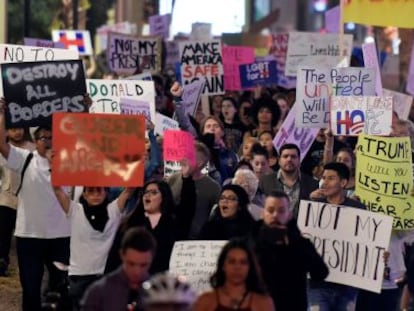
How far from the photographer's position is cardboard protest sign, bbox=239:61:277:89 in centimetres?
2348

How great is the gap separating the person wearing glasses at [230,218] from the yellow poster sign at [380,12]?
6319mm

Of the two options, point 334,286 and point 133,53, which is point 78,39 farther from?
point 334,286

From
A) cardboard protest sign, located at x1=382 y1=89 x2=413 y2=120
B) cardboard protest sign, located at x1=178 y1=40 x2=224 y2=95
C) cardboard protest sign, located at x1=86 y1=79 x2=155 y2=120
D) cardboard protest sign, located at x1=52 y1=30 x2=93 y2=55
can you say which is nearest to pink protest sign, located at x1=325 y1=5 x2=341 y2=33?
cardboard protest sign, located at x1=52 y1=30 x2=93 y2=55

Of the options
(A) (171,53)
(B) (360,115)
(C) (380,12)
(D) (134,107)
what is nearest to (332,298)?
(B) (360,115)

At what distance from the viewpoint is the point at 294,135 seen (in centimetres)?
1623

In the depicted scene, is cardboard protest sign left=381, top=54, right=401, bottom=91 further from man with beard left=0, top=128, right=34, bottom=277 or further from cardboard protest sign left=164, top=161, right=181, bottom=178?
cardboard protest sign left=164, top=161, right=181, bottom=178

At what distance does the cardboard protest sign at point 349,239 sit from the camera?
12.1m

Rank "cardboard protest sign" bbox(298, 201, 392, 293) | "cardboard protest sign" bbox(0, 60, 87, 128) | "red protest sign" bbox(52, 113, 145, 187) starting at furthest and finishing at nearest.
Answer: "cardboard protest sign" bbox(0, 60, 87, 128) < "cardboard protest sign" bbox(298, 201, 392, 293) < "red protest sign" bbox(52, 113, 145, 187)

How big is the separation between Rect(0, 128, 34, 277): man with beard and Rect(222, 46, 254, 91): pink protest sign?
768 centimetres

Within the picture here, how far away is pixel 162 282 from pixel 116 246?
11.5ft

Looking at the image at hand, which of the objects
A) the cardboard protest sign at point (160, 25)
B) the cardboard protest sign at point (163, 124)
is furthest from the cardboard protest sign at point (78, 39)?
the cardboard protest sign at point (163, 124)

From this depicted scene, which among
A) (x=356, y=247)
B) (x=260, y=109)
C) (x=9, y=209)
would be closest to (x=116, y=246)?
(x=356, y=247)

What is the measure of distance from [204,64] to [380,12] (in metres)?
3.89

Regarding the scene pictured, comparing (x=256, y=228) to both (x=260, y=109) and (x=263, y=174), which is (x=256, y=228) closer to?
(x=263, y=174)
